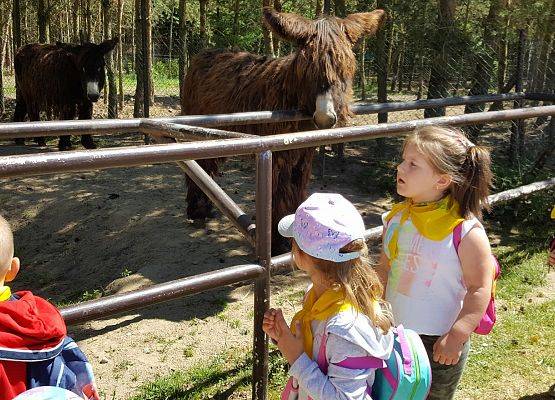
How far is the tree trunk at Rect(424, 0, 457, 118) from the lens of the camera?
759 centimetres

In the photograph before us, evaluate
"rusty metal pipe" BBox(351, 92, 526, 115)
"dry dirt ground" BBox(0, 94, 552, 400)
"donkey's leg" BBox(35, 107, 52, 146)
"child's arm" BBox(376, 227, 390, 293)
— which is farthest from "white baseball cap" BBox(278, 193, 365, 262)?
"donkey's leg" BBox(35, 107, 52, 146)

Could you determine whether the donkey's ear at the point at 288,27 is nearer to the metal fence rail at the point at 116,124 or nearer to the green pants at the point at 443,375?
the metal fence rail at the point at 116,124

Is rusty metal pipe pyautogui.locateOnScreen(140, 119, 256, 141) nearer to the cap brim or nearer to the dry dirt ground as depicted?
the cap brim

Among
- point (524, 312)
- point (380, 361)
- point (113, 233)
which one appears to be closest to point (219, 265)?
point (113, 233)

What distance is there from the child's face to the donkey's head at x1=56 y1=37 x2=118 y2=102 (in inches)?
349

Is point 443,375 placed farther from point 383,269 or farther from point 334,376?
point 334,376

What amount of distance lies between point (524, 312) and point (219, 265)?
2683 mm

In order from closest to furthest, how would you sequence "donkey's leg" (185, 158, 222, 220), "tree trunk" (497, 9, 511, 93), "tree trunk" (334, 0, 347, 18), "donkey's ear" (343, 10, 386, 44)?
1. "donkey's ear" (343, 10, 386, 44)
2. "donkey's leg" (185, 158, 222, 220)
3. "tree trunk" (334, 0, 347, 18)
4. "tree trunk" (497, 9, 511, 93)

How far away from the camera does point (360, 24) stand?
199 inches

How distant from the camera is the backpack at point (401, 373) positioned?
164 cm

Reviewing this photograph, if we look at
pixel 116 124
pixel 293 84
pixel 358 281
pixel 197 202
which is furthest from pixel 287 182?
pixel 358 281

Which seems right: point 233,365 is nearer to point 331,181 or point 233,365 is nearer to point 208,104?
point 208,104

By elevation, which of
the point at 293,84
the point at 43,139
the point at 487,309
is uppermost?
the point at 293,84

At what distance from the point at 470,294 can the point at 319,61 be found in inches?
116
